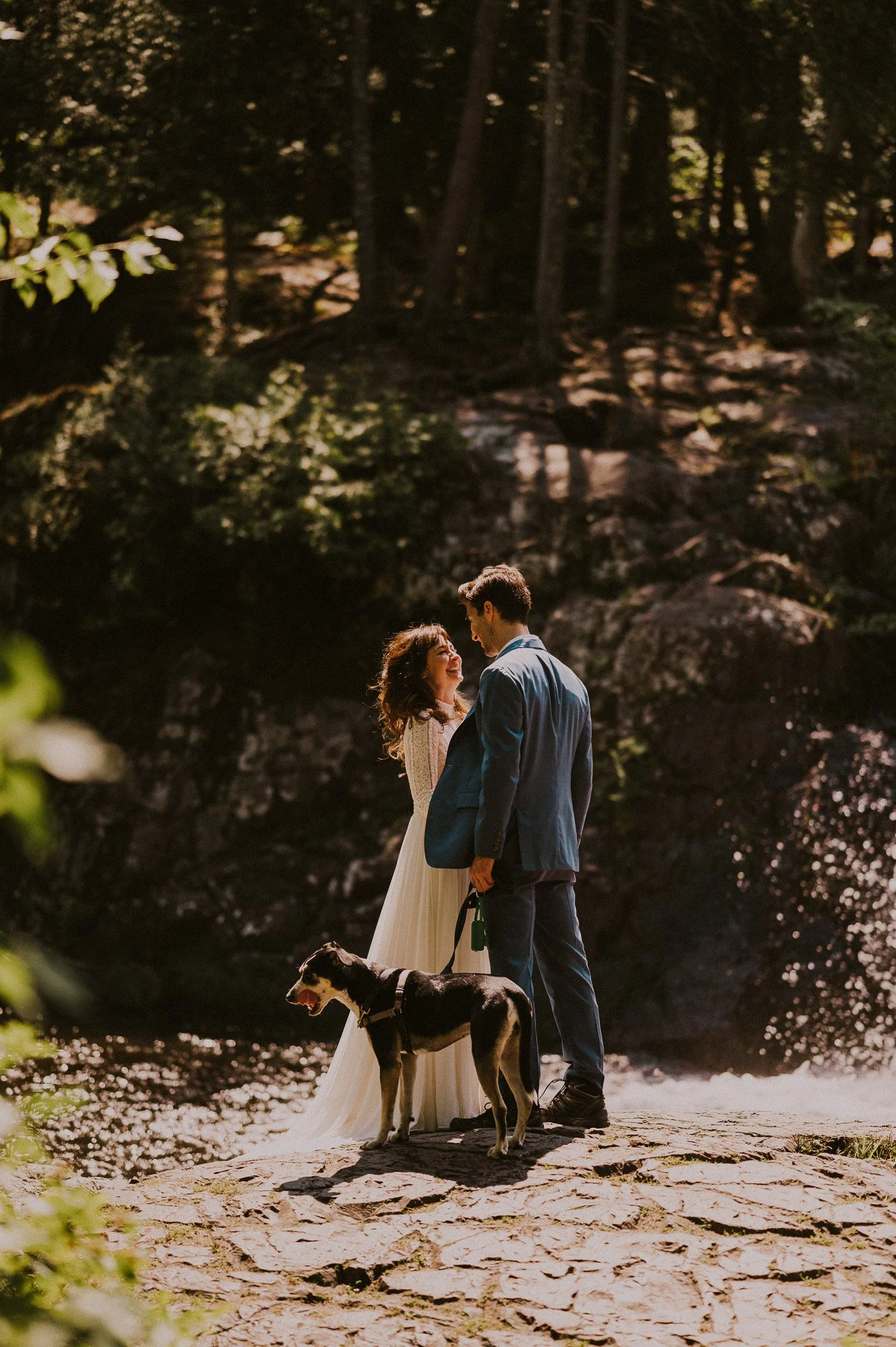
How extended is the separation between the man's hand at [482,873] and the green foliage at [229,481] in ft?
25.8

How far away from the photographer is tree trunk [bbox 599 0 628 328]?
19.2 m

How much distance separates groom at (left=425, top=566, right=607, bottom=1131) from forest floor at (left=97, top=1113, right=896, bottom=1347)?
1.39ft

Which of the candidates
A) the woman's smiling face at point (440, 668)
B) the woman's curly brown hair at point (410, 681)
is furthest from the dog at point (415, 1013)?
the woman's smiling face at point (440, 668)

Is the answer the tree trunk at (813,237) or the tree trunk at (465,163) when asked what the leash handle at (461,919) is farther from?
the tree trunk at (813,237)

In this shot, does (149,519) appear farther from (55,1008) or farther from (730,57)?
(730,57)

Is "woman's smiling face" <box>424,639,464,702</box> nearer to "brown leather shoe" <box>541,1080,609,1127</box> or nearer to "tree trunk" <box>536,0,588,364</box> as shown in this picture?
"brown leather shoe" <box>541,1080,609,1127</box>

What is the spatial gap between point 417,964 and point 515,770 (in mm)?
1270

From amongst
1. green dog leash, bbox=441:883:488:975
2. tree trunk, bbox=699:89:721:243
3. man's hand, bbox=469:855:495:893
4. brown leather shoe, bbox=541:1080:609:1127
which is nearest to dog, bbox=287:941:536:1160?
green dog leash, bbox=441:883:488:975

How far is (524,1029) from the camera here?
18.7 feet

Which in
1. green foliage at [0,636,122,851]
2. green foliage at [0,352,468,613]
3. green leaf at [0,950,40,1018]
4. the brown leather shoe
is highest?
green foliage at [0,352,468,613]

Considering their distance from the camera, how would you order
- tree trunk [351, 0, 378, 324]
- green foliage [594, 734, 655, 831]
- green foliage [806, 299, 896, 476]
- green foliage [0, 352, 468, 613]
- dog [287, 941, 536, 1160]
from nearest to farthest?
dog [287, 941, 536, 1160] < green foliage [594, 734, 655, 831] < green foliage [0, 352, 468, 613] < green foliage [806, 299, 896, 476] < tree trunk [351, 0, 378, 324]

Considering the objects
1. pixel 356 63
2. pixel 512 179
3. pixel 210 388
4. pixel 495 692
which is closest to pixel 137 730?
pixel 210 388

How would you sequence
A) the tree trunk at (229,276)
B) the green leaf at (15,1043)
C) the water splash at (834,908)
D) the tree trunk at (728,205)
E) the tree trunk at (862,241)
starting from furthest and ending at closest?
the tree trunk at (728,205)
the tree trunk at (862,241)
the tree trunk at (229,276)
the water splash at (834,908)
the green leaf at (15,1043)

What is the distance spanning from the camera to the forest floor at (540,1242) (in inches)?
171
